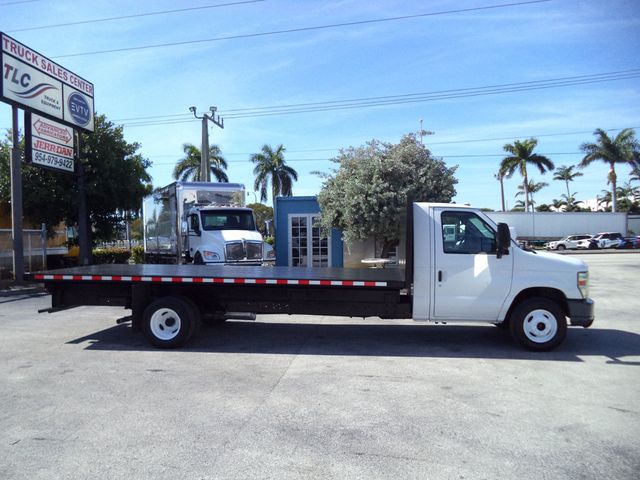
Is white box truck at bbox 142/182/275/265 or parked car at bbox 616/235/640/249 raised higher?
white box truck at bbox 142/182/275/265

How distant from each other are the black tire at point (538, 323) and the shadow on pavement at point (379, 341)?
0.17m

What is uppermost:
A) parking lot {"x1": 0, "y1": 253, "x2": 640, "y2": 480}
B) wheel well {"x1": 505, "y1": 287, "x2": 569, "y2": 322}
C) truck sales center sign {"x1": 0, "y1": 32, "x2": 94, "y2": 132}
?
truck sales center sign {"x1": 0, "y1": 32, "x2": 94, "y2": 132}

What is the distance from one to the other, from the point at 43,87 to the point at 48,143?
74.2 inches

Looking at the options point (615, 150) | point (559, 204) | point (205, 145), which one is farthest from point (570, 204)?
point (205, 145)

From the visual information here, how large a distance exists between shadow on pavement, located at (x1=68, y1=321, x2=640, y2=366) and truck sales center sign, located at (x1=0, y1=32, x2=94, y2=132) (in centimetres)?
1082

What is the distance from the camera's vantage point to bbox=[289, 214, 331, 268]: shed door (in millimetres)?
20047

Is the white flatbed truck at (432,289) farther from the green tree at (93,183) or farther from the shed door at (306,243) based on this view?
the green tree at (93,183)

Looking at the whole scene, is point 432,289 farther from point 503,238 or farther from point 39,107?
point 39,107

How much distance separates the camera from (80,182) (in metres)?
19.2

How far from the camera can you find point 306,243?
793 inches

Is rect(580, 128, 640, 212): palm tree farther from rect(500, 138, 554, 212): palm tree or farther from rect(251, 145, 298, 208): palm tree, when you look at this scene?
rect(251, 145, 298, 208): palm tree

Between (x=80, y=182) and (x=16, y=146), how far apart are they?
3235 millimetres

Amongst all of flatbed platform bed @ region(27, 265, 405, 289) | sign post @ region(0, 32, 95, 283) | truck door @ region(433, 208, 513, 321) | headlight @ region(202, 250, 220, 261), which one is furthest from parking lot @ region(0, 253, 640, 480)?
sign post @ region(0, 32, 95, 283)

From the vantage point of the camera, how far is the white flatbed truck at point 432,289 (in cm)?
745
